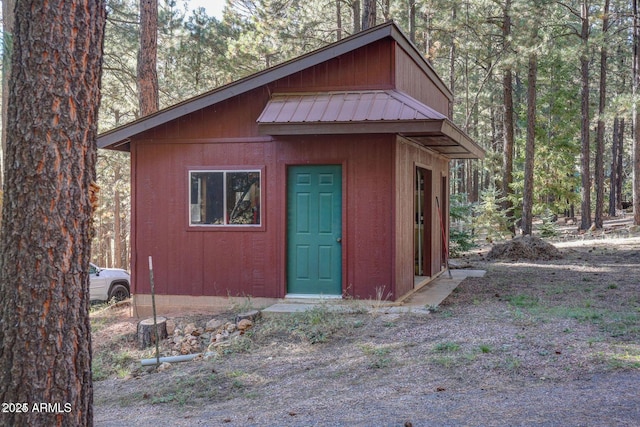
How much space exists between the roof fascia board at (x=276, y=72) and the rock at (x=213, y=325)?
10.7 ft

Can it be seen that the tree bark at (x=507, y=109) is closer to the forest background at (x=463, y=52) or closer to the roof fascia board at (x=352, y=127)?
the forest background at (x=463, y=52)

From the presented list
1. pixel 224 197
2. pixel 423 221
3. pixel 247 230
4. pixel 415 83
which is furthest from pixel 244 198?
pixel 423 221

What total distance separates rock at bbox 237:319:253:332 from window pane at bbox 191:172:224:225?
2.02m

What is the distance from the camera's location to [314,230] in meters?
9.99

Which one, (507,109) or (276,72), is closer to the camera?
(276,72)

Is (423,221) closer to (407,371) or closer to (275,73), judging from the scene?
(275,73)

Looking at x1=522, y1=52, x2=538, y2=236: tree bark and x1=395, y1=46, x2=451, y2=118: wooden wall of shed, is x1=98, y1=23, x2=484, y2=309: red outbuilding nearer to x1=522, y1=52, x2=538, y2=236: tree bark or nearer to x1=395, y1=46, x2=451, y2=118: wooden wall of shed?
x1=395, y1=46, x2=451, y2=118: wooden wall of shed

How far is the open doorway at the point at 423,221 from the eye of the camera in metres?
12.8

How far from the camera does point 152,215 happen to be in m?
10.5

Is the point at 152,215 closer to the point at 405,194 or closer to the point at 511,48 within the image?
the point at 405,194

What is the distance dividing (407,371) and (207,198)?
5.18 meters

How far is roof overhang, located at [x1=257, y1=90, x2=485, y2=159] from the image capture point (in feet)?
28.6

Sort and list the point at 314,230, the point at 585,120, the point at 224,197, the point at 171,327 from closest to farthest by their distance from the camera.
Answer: the point at 171,327, the point at 314,230, the point at 224,197, the point at 585,120

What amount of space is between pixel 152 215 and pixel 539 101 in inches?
922
